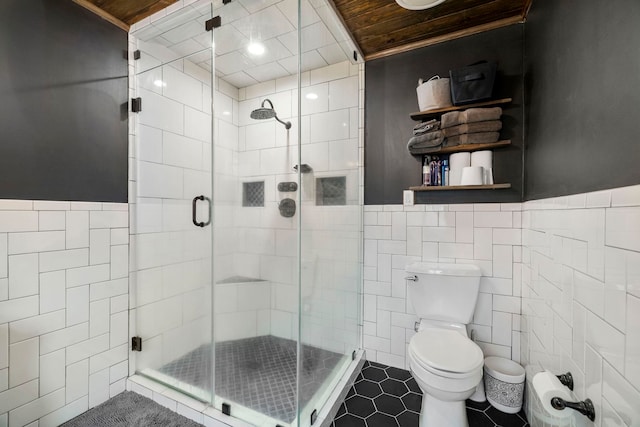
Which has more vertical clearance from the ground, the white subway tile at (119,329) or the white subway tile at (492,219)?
the white subway tile at (492,219)

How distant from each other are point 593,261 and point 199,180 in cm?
181

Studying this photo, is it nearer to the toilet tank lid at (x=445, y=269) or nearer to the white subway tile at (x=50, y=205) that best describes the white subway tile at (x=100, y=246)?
the white subway tile at (x=50, y=205)

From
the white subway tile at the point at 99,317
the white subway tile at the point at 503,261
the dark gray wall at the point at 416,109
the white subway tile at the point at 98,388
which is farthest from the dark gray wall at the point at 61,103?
the white subway tile at the point at 503,261

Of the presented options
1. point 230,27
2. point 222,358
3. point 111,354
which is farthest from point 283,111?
point 111,354

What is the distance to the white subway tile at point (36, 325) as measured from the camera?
1.24 metres

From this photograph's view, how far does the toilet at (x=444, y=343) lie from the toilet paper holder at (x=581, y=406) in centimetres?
40

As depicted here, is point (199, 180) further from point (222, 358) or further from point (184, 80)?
point (222, 358)

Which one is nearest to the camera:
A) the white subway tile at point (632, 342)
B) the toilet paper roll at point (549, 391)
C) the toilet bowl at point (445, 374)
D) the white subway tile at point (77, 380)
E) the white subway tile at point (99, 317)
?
the white subway tile at point (632, 342)

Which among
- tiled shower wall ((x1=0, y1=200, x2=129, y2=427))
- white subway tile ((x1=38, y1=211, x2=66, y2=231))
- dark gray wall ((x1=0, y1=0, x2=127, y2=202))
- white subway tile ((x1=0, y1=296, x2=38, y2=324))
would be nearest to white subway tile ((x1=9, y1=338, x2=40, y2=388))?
tiled shower wall ((x1=0, y1=200, x2=129, y2=427))

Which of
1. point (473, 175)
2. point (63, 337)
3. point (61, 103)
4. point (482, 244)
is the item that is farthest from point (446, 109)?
point (63, 337)

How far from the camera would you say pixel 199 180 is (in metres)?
1.61

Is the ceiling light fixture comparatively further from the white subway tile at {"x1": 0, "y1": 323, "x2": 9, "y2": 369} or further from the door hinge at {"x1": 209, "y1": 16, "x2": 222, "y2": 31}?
the white subway tile at {"x1": 0, "y1": 323, "x2": 9, "y2": 369}

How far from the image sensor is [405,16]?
5.30ft

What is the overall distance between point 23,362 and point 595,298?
2.35 meters
